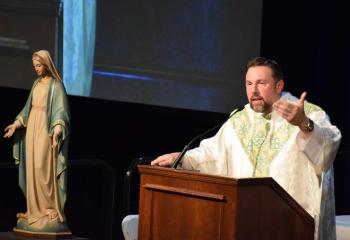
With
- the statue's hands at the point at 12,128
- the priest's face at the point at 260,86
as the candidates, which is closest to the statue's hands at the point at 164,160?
the priest's face at the point at 260,86

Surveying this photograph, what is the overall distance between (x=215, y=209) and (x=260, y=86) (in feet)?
2.95

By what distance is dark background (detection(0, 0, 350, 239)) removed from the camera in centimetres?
769

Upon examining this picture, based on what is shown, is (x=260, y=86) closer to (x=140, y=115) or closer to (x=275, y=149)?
(x=275, y=149)

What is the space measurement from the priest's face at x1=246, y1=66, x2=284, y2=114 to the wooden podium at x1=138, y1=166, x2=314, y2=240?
0.69 m

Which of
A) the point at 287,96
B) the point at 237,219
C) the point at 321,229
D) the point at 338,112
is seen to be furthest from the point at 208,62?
the point at 237,219

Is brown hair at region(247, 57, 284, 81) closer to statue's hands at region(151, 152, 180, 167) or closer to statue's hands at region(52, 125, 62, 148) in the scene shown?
statue's hands at region(151, 152, 180, 167)

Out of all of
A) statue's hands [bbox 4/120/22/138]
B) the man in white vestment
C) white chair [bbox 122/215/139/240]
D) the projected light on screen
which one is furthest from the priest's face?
the projected light on screen

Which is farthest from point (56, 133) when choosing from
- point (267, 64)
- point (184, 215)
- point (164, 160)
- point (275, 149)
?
point (184, 215)

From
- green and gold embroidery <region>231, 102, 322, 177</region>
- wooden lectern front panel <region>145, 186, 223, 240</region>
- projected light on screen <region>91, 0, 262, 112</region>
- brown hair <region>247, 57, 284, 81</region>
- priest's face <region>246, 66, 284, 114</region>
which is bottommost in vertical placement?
wooden lectern front panel <region>145, 186, 223, 240</region>

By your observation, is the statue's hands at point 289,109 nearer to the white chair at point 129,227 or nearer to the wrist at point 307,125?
the wrist at point 307,125

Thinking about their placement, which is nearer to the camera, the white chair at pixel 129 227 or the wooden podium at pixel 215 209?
the wooden podium at pixel 215 209

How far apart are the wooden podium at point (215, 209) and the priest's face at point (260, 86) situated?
0.69m

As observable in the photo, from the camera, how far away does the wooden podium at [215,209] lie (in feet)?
12.6

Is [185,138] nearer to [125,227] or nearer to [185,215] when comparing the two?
[125,227]
